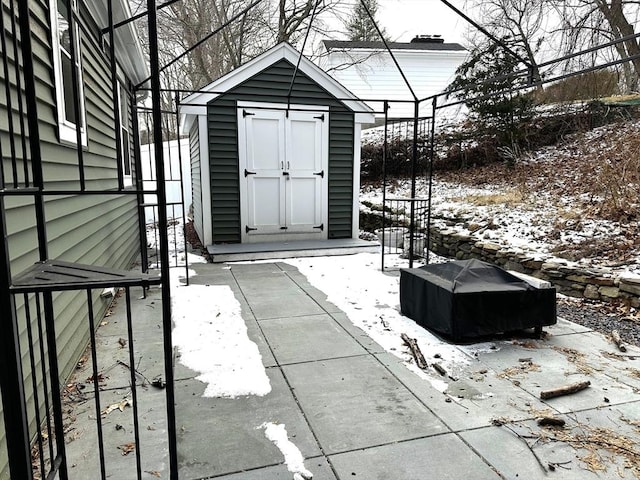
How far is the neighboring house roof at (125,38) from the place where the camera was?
4.23 meters

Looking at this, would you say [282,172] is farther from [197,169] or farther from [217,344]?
[217,344]

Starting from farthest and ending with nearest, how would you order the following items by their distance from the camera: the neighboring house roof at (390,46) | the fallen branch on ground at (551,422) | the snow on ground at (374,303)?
the neighboring house roof at (390,46) < the snow on ground at (374,303) < the fallen branch on ground at (551,422)

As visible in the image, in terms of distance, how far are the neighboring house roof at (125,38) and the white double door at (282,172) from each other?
162 cm

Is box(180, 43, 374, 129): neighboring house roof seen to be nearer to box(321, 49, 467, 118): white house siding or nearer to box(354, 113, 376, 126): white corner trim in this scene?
box(354, 113, 376, 126): white corner trim

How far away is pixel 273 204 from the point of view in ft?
22.7

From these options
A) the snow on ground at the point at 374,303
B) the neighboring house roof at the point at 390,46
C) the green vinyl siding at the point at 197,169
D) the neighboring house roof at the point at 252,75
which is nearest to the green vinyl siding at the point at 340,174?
the neighboring house roof at the point at 252,75

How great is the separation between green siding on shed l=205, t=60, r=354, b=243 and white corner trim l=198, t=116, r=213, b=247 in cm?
Answer: 6

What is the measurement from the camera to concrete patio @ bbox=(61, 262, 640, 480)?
6.13 ft

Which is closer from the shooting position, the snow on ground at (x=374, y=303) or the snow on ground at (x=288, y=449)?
the snow on ground at (x=288, y=449)

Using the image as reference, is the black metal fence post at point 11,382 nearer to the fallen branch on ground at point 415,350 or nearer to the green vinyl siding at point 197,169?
the fallen branch on ground at point 415,350

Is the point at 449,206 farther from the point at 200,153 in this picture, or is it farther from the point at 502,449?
the point at 502,449

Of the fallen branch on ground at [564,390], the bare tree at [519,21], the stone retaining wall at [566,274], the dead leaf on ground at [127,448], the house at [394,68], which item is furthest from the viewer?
the house at [394,68]

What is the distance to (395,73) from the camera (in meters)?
16.0

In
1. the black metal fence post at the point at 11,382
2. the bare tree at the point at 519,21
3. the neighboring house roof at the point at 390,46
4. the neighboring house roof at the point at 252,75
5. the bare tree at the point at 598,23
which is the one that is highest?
the neighboring house roof at the point at 390,46
